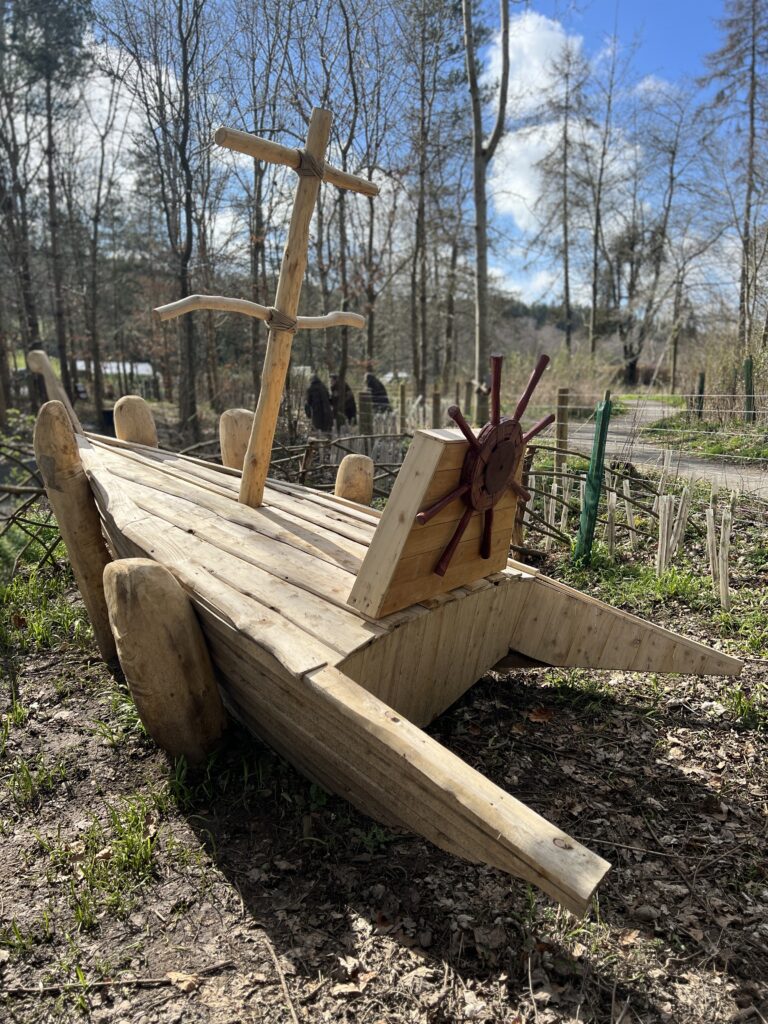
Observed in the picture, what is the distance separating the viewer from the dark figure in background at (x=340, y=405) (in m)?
12.1

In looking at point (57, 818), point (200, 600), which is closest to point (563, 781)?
point (200, 600)

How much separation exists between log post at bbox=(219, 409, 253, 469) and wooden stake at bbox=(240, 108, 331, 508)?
3.53ft

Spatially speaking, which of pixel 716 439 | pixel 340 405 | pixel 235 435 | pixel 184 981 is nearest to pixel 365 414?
pixel 340 405

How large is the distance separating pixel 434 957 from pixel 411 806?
1.49 feet

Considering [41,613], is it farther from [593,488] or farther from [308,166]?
[593,488]

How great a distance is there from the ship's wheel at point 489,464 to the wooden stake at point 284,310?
1220mm

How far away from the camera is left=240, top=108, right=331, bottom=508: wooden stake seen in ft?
9.23

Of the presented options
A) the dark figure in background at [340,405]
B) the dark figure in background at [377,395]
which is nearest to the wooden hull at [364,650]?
the dark figure in background at [340,405]

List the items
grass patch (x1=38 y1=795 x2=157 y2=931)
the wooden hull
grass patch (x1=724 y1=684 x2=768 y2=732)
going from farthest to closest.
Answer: grass patch (x1=724 y1=684 x2=768 y2=732)
grass patch (x1=38 y1=795 x2=157 y2=931)
the wooden hull

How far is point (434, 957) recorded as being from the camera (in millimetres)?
1618

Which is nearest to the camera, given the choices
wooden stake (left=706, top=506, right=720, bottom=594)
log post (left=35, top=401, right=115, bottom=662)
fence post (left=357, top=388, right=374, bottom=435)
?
log post (left=35, top=401, right=115, bottom=662)

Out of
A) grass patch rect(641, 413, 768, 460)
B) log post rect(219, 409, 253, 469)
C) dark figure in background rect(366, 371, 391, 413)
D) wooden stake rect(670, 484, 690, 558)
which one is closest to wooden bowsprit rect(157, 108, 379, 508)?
log post rect(219, 409, 253, 469)

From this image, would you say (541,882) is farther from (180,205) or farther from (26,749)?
(180,205)

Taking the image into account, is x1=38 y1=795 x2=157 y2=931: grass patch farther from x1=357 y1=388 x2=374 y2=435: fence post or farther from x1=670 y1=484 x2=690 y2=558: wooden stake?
x1=357 y1=388 x2=374 y2=435: fence post
